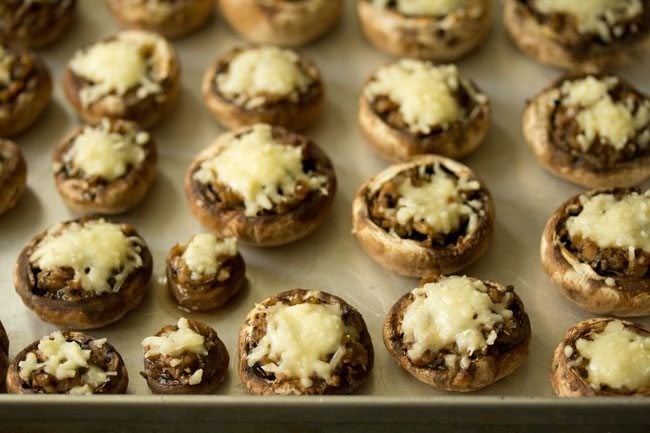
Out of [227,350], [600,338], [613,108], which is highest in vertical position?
[613,108]

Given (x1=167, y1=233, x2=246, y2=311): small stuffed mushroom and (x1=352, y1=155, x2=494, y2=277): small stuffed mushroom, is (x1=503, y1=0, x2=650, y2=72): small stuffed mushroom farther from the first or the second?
(x1=167, y1=233, x2=246, y2=311): small stuffed mushroom

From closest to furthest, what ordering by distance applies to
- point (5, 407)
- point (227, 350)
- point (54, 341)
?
point (5, 407) → point (54, 341) → point (227, 350)

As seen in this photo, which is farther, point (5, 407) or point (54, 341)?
point (54, 341)

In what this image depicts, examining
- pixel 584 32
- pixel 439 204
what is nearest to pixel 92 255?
pixel 439 204

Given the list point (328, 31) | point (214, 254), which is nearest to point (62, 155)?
point (214, 254)

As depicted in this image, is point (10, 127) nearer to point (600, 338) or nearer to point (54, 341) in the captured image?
point (54, 341)

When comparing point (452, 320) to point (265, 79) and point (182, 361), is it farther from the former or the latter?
point (265, 79)

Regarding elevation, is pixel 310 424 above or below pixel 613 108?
below
